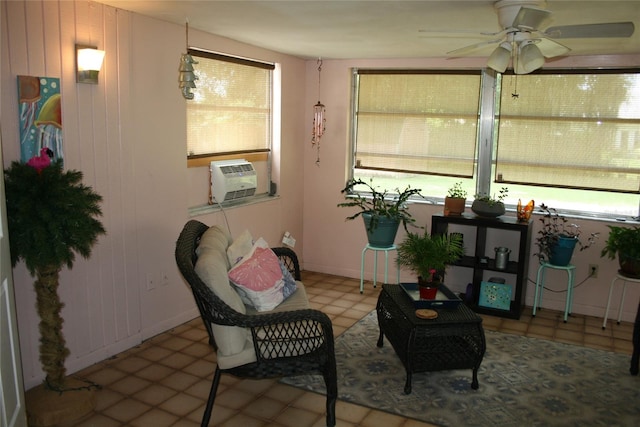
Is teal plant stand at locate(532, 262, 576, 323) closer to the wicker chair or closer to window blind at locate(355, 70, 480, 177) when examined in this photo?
window blind at locate(355, 70, 480, 177)

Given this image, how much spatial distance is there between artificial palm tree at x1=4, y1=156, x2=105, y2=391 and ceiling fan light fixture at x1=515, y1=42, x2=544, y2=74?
235 cm

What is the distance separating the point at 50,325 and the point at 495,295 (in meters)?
3.34

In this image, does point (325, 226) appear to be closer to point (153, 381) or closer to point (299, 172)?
point (299, 172)

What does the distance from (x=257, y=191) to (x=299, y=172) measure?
0.66 m

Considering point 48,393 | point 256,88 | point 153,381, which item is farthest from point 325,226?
point 48,393

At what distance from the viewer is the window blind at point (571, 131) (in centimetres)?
454

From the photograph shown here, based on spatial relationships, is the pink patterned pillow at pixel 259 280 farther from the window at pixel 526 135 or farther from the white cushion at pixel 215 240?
the window at pixel 526 135

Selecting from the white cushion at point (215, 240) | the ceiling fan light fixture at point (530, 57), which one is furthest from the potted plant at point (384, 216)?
the ceiling fan light fixture at point (530, 57)

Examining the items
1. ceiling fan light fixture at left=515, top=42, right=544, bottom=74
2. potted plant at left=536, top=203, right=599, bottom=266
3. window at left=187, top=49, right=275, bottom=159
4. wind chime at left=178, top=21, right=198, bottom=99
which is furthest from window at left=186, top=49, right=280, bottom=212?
potted plant at left=536, top=203, right=599, bottom=266

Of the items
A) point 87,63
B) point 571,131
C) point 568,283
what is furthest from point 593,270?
point 87,63

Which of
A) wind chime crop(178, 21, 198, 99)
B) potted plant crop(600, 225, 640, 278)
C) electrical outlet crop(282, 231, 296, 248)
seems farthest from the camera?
electrical outlet crop(282, 231, 296, 248)

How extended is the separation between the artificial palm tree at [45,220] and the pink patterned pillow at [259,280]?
0.77 metres

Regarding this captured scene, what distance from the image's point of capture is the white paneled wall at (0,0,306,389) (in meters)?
2.97

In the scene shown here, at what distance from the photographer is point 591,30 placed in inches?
106
